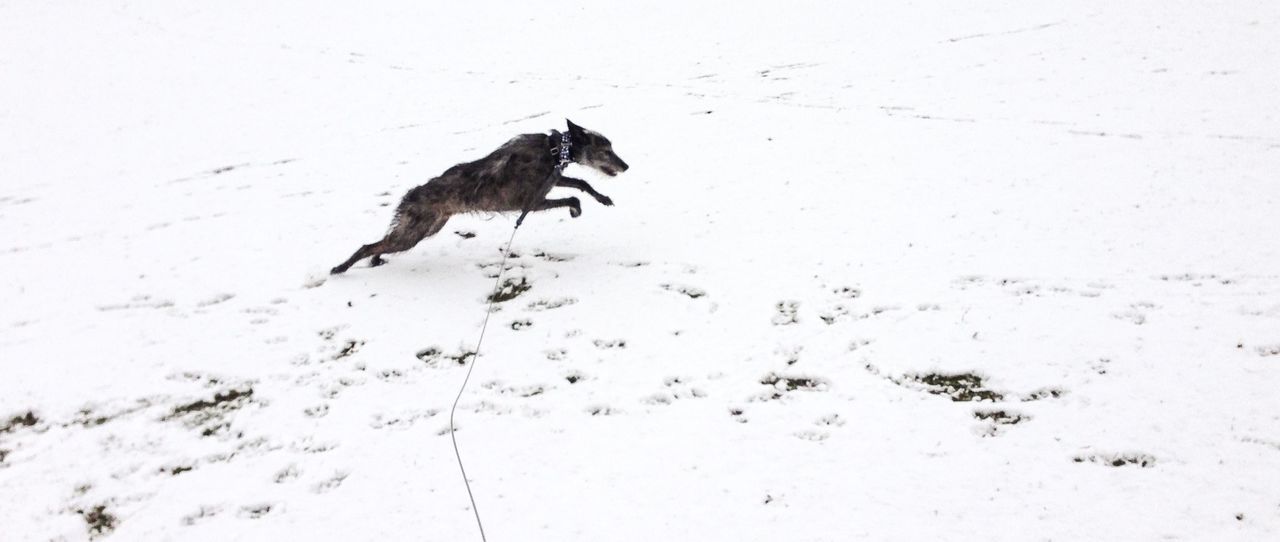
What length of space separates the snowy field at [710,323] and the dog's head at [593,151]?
103 centimetres

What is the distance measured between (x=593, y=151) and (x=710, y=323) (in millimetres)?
2547

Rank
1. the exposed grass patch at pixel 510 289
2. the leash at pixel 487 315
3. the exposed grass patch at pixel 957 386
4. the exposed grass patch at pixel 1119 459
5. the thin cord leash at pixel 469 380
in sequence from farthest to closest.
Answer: the exposed grass patch at pixel 510 289 → the exposed grass patch at pixel 957 386 → the leash at pixel 487 315 → the thin cord leash at pixel 469 380 → the exposed grass patch at pixel 1119 459

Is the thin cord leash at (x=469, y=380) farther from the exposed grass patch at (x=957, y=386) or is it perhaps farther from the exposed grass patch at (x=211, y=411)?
the exposed grass patch at (x=957, y=386)

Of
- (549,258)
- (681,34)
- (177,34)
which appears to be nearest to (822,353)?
(549,258)

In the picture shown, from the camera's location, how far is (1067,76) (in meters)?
13.5

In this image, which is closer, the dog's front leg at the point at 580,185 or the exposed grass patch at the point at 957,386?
the exposed grass patch at the point at 957,386

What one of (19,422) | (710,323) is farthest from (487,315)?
(19,422)

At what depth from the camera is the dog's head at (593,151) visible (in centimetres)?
767

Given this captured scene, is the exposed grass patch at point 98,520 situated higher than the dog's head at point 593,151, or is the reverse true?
the dog's head at point 593,151

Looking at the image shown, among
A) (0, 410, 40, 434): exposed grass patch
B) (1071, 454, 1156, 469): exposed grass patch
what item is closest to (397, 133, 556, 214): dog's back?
(0, 410, 40, 434): exposed grass patch

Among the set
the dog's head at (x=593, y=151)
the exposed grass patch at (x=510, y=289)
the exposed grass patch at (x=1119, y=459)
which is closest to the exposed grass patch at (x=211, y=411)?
the exposed grass patch at (x=510, y=289)

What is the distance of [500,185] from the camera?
292 inches

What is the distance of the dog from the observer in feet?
24.4

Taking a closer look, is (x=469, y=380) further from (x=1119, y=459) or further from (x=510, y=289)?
(x=1119, y=459)
